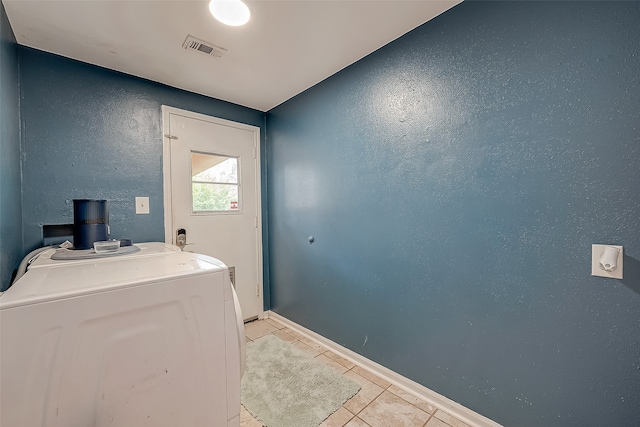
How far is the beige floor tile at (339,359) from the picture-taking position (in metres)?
1.96

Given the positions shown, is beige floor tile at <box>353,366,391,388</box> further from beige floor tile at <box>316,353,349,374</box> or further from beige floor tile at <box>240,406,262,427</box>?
beige floor tile at <box>240,406,262,427</box>

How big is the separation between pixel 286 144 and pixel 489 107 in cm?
176

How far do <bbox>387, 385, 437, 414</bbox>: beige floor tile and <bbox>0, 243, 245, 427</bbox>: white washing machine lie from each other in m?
1.09

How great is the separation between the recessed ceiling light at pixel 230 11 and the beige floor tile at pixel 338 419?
228 cm

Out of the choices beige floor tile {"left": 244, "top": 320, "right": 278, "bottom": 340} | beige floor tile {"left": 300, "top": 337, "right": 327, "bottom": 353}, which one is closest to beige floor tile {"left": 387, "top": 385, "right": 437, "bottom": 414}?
beige floor tile {"left": 300, "top": 337, "right": 327, "bottom": 353}

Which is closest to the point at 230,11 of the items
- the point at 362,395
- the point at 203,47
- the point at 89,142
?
the point at 203,47

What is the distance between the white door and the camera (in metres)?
2.28

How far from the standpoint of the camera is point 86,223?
1.47 meters

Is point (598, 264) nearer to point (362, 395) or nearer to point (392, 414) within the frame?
point (392, 414)

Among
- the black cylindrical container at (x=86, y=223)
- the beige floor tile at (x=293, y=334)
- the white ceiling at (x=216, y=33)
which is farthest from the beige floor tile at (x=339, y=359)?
the white ceiling at (x=216, y=33)

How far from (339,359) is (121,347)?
5.41 feet

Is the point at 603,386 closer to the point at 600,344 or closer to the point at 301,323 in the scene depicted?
the point at 600,344

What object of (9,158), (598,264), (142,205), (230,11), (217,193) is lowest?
(598,264)

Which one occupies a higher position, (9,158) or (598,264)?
(9,158)
